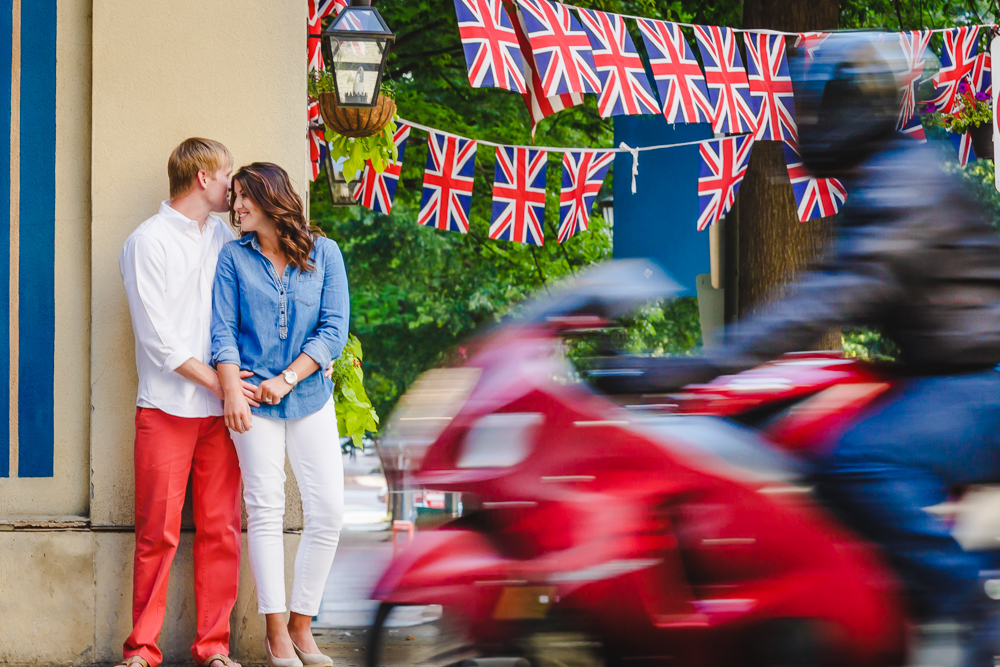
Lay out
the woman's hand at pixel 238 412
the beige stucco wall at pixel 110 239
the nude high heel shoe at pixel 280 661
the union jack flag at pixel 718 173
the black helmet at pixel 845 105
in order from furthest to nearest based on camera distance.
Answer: the union jack flag at pixel 718 173
the beige stucco wall at pixel 110 239
the nude high heel shoe at pixel 280 661
the woman's hand at pixel 238 412
the black helmet at pixel 845 105

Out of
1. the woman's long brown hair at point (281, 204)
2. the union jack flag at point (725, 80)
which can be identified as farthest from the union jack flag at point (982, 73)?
the woman's long brown hair at point (281, 204)

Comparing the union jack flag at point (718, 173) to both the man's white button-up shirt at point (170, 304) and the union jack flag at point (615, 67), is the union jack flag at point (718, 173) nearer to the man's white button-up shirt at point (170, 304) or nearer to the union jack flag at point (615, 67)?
the union jack flag at point (615, 67)

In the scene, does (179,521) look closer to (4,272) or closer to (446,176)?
(4,272)

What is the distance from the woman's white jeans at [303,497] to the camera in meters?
3.84

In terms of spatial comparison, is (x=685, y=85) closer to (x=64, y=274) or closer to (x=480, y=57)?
(x=480, y=57)

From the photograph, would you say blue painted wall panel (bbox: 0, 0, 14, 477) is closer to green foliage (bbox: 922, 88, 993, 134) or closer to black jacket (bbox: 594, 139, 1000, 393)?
black jacket (bbox: 594, 139, 1000, 393)

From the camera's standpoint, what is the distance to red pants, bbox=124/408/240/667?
3.93 metres

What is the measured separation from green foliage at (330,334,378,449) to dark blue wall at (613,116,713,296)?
3.68 meters

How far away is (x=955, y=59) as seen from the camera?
7430mm

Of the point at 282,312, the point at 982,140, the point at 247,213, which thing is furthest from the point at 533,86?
the point at 982,140

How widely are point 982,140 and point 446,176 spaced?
13.7 feet

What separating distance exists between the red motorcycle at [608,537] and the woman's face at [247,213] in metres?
2.03

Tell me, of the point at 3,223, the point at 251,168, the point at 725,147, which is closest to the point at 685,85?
the point at 725,147

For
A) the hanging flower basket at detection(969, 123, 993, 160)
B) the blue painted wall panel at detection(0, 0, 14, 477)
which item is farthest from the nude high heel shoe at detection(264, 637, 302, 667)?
the hanging flower basket at detection(969, 123, 993, 160)
